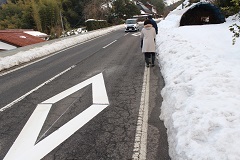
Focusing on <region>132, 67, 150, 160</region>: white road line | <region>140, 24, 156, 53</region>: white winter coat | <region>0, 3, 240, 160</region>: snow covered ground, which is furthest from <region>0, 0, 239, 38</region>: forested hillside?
<region>132, 67, 150, 160</region>: white road line

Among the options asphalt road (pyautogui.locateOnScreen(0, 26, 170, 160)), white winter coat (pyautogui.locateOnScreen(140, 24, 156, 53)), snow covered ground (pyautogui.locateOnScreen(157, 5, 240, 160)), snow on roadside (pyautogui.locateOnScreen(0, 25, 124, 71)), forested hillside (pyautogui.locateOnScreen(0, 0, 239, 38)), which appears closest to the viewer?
snow covered ground (pyautogui.locateOnScreen(157, 5, 240, 160))

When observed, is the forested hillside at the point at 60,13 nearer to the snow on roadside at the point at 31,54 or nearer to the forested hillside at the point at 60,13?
the forested hillside at the point at 60,13

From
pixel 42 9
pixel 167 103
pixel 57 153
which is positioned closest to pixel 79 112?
pixel 57 153

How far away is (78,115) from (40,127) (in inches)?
31.8

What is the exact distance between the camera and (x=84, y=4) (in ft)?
182

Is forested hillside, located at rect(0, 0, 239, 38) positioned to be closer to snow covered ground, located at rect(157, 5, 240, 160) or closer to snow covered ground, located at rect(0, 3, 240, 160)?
snow covered ground, located at rect(0, 3, 240, 160)

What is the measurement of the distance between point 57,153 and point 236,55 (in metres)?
6.15

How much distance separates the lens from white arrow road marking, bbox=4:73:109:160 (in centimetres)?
355

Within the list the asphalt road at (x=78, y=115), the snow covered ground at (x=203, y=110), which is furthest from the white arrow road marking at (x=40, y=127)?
the snow covered ground at (x=203, y=110)

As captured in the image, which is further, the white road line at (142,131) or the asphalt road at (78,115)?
the asphalt road at (78,115)

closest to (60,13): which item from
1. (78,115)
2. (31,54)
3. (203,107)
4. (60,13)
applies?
(60,13)

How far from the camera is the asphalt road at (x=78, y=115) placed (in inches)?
140

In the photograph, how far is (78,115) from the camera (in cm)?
473

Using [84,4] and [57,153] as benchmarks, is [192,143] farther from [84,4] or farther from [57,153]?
[84,4]
